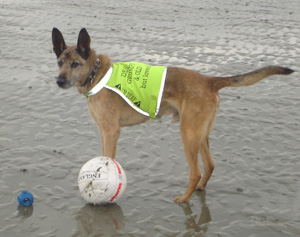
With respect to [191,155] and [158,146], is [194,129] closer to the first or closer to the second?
[191,155]

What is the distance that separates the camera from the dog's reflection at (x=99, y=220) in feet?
16.5

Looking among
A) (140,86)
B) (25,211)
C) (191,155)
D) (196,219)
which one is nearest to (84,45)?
(140,86)

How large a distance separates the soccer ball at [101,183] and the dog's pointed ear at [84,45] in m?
1.48

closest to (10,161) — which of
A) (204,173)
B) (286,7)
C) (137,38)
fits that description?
(204,173)

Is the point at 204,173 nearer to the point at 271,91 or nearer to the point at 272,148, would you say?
the point at 272,148

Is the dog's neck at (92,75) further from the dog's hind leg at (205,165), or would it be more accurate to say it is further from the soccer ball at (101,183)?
the dog's hind leg at (205,165)

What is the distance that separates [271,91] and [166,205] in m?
4.58

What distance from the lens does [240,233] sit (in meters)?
5.02

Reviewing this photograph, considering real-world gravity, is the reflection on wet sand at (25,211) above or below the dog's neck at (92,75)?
below

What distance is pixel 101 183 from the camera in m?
5.24

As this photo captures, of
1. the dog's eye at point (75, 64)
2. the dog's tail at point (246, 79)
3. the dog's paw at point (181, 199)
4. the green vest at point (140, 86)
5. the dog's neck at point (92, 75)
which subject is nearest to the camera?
the dog's tail at point (246, 79)

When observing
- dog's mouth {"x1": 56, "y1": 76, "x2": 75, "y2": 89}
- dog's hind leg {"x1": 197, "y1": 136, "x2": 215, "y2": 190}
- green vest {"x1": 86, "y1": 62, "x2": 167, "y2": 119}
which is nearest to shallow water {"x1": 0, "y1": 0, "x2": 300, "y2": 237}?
dog's hind leg {"x1": 197, "y1": 136, "x2": 215, "y2": 190}

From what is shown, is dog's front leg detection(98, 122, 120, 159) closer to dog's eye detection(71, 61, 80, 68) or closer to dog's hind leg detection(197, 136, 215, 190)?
dog's eye detection(71, 61, 80, 68)

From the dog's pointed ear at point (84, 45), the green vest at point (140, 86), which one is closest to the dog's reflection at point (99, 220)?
the green vest at point (140, 86)
